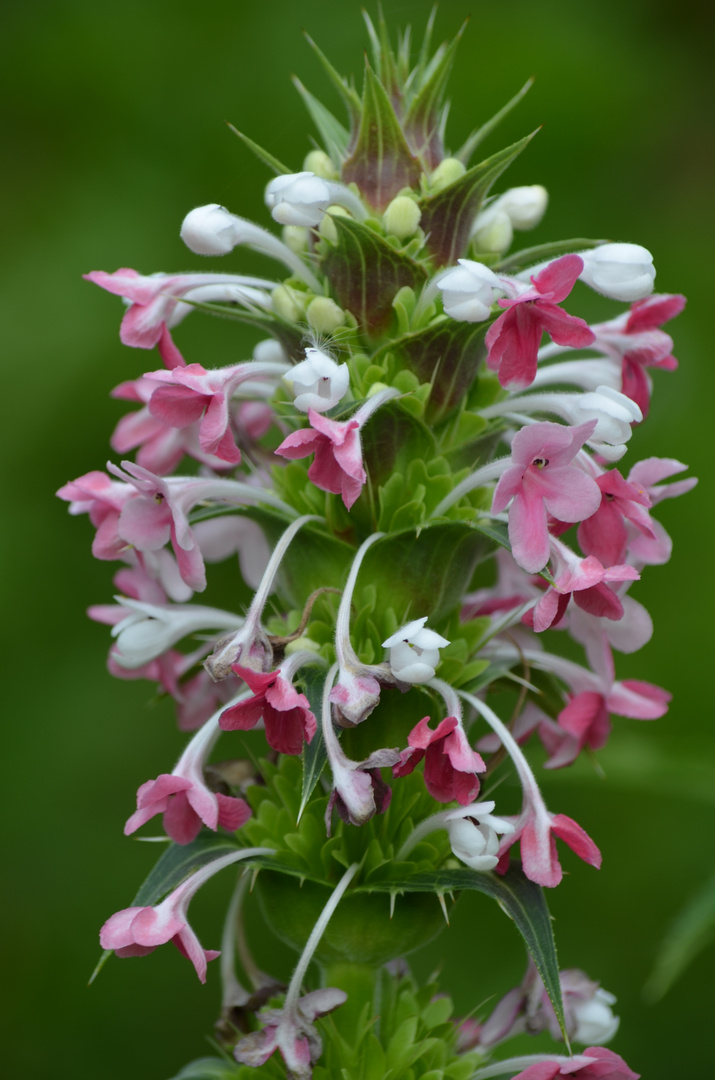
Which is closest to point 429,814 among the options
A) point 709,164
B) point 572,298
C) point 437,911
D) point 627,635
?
point 437,911

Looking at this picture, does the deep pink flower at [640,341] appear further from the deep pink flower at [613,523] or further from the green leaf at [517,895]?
the green leaf at [517,895]

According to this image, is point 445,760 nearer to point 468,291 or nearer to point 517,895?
point 517,895

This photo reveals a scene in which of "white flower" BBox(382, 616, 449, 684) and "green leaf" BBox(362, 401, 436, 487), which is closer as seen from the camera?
"white flower" BBox(382, 616, 449, 684)

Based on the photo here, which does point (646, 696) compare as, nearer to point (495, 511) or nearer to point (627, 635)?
point (627, 635)

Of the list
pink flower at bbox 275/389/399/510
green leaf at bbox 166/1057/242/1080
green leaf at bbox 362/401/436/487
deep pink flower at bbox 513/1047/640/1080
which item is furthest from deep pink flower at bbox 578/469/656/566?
green leaf at bbox 166/1057/242/1080

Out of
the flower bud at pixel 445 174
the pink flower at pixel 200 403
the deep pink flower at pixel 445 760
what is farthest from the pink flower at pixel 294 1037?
the flower bud at pixel 445 174

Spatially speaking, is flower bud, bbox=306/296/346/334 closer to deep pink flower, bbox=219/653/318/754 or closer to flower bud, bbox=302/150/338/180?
flower bud, bbox=302/150/338/180
